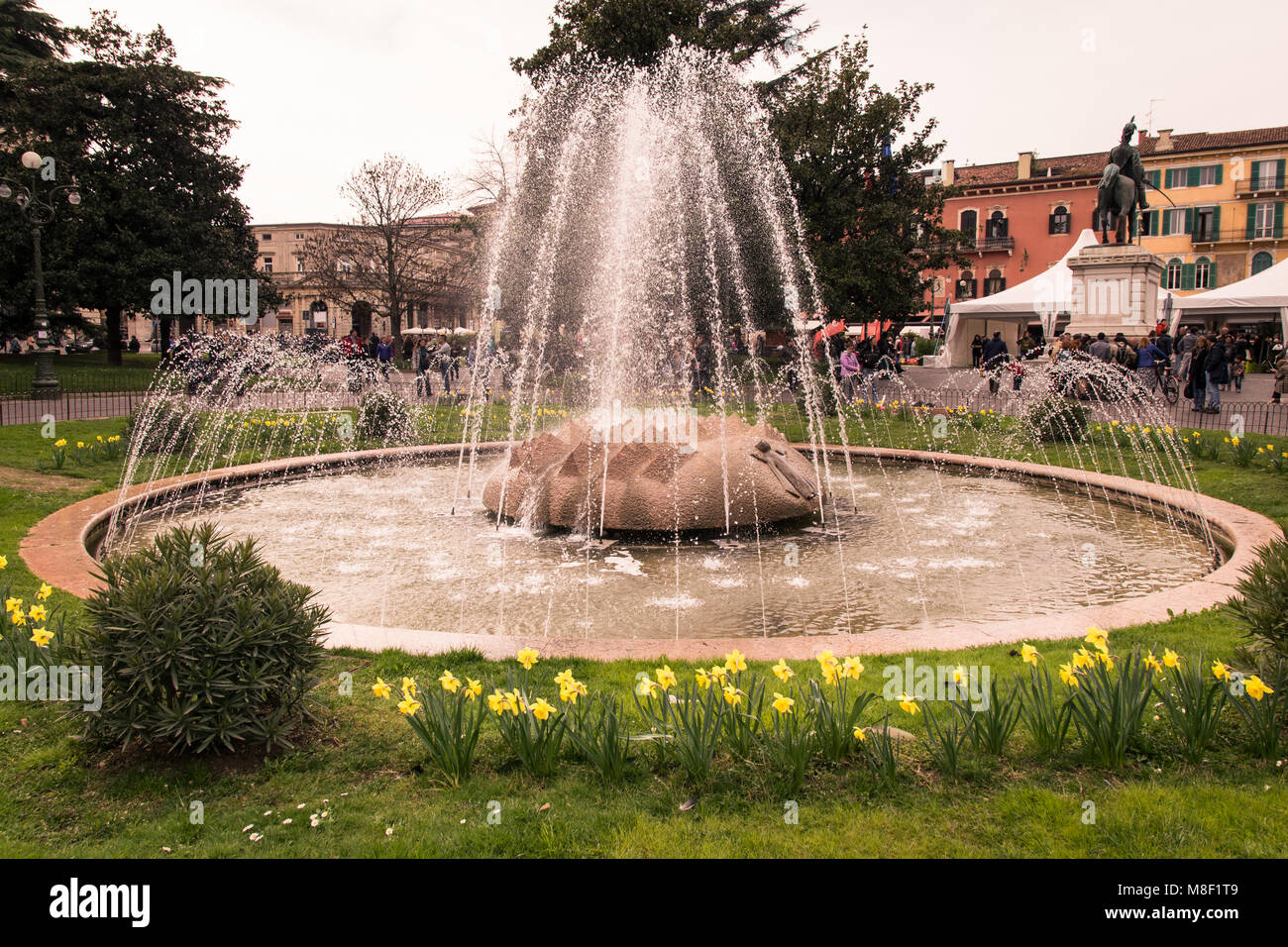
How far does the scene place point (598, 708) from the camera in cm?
412

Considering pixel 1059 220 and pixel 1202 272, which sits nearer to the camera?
pixel 1202 272

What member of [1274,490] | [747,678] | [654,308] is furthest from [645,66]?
[747,678]

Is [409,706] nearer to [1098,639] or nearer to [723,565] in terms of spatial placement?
[1098,639]

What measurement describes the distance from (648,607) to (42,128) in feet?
111

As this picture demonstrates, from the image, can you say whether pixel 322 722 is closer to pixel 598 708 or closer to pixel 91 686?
pixel 91 686

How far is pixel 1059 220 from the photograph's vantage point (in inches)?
2117

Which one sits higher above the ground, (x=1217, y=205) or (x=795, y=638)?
(x=1217, y=205)

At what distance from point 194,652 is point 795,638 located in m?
3.27

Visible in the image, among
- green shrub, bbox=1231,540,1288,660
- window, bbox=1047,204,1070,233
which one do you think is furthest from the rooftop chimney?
green shrub, bbox=1231,540,1288,660

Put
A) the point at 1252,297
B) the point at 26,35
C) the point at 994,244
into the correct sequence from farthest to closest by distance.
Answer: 1. the point at 994,244
2. the point at 26,35
3. the point at 1252,297

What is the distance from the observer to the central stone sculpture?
8.37 metres

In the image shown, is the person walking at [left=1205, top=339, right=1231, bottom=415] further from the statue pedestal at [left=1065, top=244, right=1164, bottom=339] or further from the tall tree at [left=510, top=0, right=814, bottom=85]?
the tall tree at [left=510, top=0, right=814, bottom=85]

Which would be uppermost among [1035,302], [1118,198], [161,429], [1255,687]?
[1118,198]

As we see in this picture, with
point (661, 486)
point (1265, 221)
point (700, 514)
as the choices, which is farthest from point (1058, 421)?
point (1265, 221)
